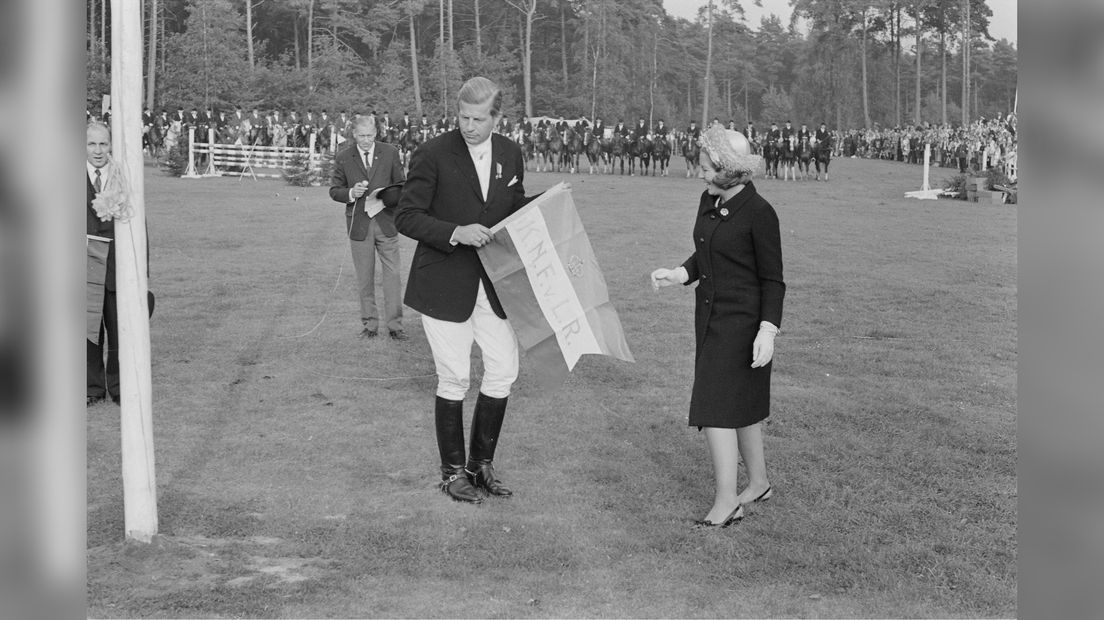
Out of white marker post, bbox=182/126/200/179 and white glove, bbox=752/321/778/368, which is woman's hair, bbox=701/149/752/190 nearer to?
white glove, bbox=752/321/778/368

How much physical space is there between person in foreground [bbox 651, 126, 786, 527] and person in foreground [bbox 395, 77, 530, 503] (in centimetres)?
82

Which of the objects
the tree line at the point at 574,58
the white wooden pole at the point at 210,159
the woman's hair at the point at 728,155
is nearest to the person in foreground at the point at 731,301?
the woman's hair at the point at 728,155

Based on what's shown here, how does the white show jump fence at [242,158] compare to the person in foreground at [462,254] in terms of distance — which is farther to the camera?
the white show jump fence at [242,158]

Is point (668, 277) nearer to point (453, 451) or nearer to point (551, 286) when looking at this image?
point (551, 286)

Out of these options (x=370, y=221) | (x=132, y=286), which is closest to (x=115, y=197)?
(x=132, y=286)

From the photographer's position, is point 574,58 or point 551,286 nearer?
point 551,286

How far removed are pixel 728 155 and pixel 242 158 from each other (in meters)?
32.0

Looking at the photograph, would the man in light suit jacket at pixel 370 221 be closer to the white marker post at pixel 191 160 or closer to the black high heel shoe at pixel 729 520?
the black high heel shoe at pixel 729 520

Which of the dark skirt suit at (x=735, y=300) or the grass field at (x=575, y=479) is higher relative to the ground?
the dark skirt suit at (x=735, y=300)

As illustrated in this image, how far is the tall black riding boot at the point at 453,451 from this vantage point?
546cm

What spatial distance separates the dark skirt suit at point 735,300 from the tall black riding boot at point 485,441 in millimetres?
964

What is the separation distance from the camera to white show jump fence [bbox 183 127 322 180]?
109 ft

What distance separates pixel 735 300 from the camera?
4988 mm

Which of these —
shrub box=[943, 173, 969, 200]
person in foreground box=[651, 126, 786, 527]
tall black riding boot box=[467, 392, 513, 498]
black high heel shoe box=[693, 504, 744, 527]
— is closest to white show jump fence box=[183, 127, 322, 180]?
shrub box=[943, 173, 969, 200]
